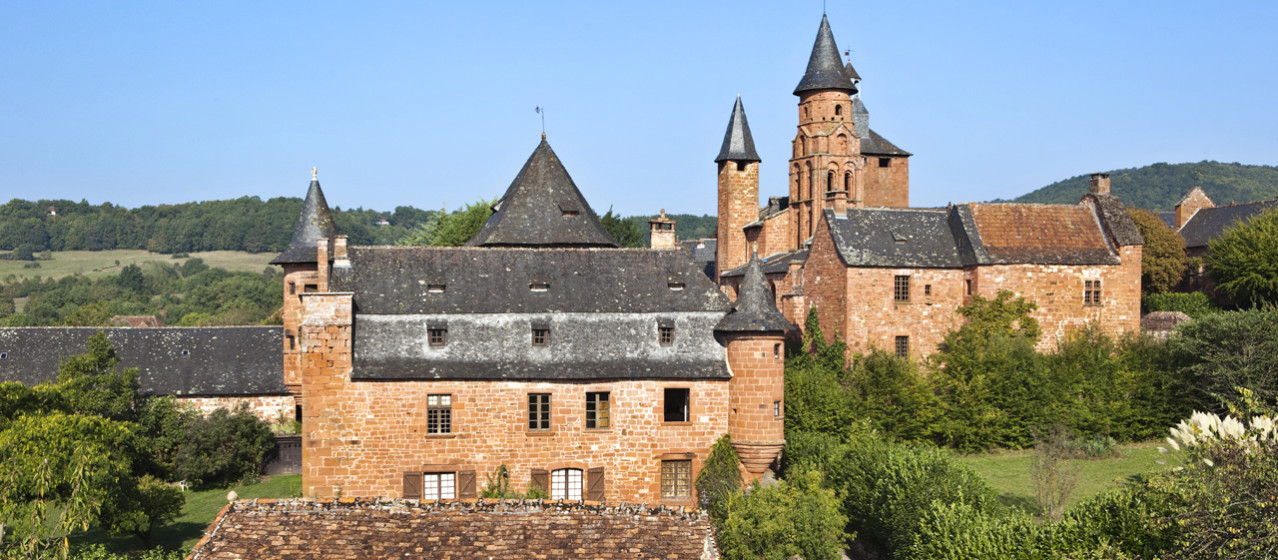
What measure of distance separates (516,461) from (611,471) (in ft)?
9.55

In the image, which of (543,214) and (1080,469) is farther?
(543,214)

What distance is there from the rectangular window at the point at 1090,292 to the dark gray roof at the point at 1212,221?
2573 centimetres

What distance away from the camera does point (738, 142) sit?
50438 mm

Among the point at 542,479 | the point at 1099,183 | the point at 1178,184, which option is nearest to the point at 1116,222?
the point at 1099,183

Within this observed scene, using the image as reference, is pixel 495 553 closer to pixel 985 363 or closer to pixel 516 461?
pixel 516 461

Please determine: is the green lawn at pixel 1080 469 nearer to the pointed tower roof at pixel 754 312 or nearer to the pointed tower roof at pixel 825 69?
the pointed tower roof at pixel 754 312

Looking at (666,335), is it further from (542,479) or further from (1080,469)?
(1080,469)

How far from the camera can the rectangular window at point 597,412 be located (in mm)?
32469

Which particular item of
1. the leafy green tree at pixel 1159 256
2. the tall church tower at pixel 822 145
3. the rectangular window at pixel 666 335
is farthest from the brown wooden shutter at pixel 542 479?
the leafy green tree at pixel 1159 256

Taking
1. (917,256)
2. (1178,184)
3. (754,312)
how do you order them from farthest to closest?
(1178,184) → (917,256) → (754,312)

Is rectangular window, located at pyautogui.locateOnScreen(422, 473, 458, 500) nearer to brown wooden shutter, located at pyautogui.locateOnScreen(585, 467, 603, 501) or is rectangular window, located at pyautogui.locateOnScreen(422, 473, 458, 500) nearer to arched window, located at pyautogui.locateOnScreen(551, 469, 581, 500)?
arched window, located at pyautogui.locateOnScreen(551, 469, 581, 500)

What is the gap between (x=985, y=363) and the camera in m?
40.1

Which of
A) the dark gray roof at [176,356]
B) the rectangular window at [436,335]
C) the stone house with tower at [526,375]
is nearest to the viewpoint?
the stone house with tower at [526,375]

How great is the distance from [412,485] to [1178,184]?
140245 mm
